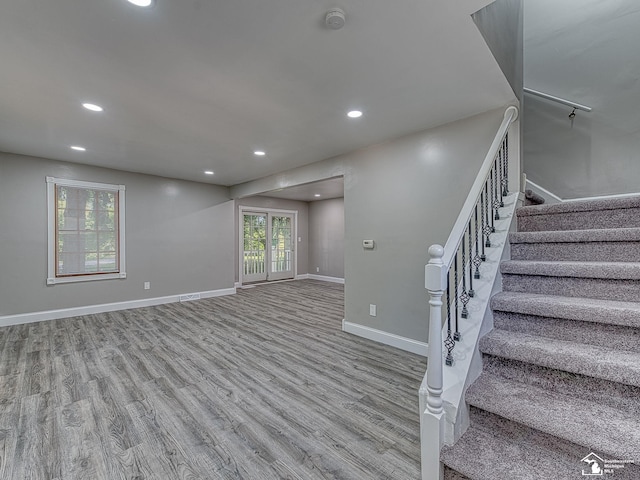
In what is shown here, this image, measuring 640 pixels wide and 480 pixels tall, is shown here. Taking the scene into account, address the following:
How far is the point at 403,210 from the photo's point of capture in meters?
3.31

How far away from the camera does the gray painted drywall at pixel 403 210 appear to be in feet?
9.39

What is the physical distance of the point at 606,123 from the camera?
3256mm

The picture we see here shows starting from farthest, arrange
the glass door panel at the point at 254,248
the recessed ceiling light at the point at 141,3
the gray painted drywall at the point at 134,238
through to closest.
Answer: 1. the glass door panel at the point at 254,248
2. the gray painted drywall at the point at 134,238
3. the recessed ceiling light at the point at 141,3

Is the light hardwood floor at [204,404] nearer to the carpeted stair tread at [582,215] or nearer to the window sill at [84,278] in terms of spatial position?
the window sill at [84,278]

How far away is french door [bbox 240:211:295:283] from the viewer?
7785mm

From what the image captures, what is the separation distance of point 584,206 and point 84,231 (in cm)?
641

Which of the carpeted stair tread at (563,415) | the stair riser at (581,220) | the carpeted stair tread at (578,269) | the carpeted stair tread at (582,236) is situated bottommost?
the carpeted stair tread at (563,415)

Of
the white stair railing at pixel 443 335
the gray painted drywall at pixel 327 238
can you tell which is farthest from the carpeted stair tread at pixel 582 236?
the gray painted drywall at pixel 327 238

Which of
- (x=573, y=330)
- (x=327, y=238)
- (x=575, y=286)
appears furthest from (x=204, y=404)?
(x=327, y=238)

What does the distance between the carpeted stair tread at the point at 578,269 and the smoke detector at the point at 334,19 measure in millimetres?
1817

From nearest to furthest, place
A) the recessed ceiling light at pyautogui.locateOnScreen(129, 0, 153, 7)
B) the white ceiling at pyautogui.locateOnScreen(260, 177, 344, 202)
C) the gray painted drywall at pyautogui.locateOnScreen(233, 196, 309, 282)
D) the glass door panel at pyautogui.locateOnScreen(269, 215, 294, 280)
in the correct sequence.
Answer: the recessed ceiling light at pyautogui.locateOnScreen(129, 0, 153, 7), the white ceiling at pyautogui.locateOnScreen(260, 177, 344, 202), the gray painted drywall at pyautogui.locateOnScreen(233, 196, 309, 282), the glass door panel at pyautogui.locateOnScreen(269, 215, 294, 280)

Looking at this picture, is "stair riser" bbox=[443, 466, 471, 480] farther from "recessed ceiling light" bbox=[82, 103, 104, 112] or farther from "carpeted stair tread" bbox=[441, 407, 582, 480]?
"recessed ceiling light" bbox=[82, 103, 104, 112]

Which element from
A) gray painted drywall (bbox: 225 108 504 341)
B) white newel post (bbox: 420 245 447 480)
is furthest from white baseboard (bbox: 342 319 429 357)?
white newel post (bbox: 420 245 447 480)

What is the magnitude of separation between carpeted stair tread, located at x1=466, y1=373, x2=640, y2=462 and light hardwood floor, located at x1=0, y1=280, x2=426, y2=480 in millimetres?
623
